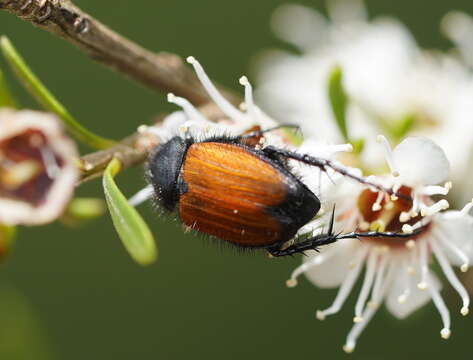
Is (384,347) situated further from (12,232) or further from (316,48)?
(12,232)

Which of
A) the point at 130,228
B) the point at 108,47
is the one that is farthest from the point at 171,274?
the point at 130,228

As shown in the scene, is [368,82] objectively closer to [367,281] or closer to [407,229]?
[367,281]

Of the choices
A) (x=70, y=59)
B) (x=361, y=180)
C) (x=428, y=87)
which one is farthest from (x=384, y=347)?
(x=70, y=59)

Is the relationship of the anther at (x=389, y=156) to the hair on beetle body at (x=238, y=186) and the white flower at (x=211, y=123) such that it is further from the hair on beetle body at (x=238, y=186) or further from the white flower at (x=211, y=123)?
the white flower at (x=211, y=123)

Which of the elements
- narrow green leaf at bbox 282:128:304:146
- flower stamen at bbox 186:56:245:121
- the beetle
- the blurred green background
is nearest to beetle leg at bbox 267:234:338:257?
the beetle

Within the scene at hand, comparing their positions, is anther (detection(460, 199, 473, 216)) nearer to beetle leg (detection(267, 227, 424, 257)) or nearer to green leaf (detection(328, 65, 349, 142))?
beetle leg (detection(267, 227, 424, 257))

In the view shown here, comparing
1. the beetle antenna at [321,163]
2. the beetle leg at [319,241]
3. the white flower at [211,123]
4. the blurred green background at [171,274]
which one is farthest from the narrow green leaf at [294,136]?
the blurred green background at [171,274]
